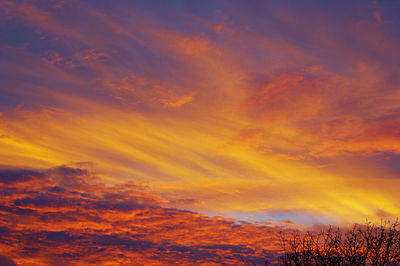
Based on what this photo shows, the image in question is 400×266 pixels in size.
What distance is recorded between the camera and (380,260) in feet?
89.5

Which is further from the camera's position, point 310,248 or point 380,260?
point 310,248

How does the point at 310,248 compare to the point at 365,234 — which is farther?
the point at 310,248

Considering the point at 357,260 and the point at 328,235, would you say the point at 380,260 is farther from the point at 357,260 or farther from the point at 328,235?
the point at 328,235

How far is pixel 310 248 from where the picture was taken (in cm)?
3247

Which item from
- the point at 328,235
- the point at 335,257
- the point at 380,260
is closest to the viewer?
the point at 380,260

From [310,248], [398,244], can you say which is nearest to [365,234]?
[398,244]

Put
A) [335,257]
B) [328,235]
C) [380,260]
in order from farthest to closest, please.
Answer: [328,235] → [335,257] → [380,260]

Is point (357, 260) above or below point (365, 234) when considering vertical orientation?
below

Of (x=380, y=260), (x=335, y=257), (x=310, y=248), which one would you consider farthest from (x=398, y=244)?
(x=310, y=248)

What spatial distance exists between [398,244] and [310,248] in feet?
24.2

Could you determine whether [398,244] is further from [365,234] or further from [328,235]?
[328,235]

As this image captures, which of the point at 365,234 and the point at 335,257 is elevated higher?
the point at 365,234

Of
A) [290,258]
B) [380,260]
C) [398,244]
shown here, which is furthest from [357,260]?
[290,258]

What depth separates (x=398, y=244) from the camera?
2769cm
